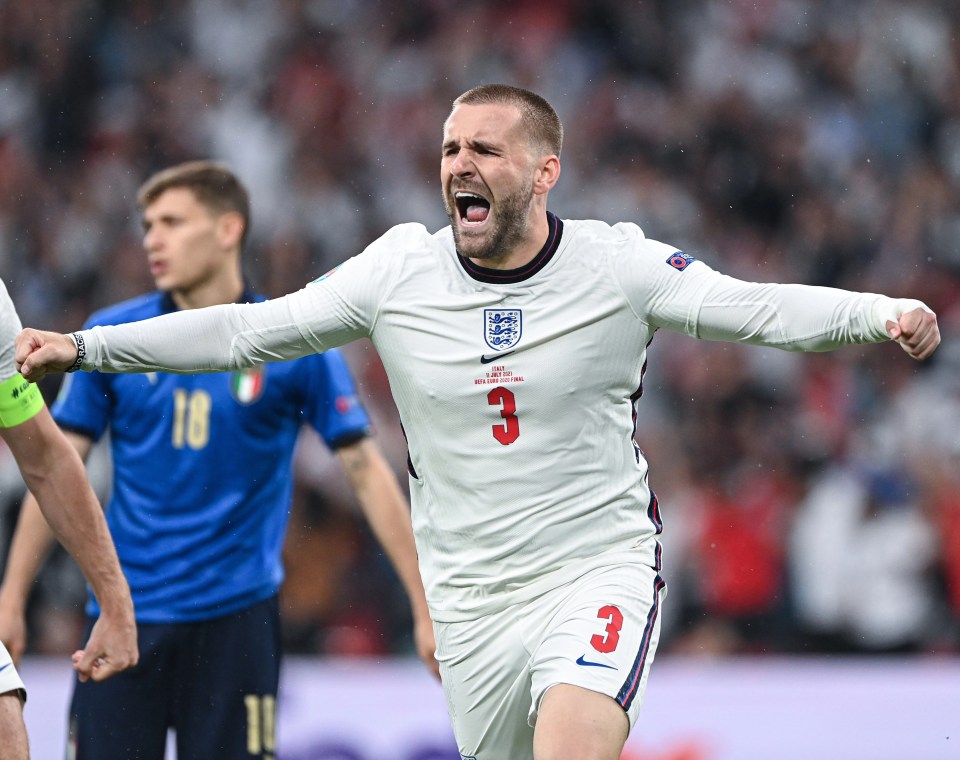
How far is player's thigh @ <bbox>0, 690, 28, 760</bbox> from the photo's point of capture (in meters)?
4.16

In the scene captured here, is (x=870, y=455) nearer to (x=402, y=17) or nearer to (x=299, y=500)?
(x=299, y=500)

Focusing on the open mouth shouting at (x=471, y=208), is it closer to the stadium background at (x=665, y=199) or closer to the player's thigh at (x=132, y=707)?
the player's thigh at (x=132, y=707)

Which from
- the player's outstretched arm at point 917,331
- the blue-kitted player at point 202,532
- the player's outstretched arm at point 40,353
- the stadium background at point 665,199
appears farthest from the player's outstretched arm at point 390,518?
the stadium background at point 665,199

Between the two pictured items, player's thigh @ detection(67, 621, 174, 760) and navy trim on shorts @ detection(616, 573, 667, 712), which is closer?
navy trim on shorts @ detection(616, 573, 667, 712)

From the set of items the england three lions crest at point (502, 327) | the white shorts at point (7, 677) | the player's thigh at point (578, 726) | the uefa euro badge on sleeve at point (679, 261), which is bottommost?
the player's thigh at point (578, 726)

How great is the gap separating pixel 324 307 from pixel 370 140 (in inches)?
331

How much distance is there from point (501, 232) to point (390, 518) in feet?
4.95

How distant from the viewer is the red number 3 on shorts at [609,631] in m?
4.30

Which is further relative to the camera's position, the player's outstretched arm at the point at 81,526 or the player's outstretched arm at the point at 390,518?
the player's outstretched arm at the point at 390,518

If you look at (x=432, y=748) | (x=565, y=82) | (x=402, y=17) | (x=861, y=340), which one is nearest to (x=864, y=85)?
(x=565, y=82)

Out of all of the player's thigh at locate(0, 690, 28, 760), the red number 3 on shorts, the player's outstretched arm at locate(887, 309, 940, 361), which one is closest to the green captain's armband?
the player's thigh at locate(0, 690, 28, 760)

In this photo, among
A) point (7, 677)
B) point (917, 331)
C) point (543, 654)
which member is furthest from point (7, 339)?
point (917, 331)

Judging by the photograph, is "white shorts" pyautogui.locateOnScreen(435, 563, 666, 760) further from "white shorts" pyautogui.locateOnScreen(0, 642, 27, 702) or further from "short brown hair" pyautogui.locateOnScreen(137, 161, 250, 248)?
"short brown hair" pyautogui.locateOnScreen(137, 161, 250, 248)

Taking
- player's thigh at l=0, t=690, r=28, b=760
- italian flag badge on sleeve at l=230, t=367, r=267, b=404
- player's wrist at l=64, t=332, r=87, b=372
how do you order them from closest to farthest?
player's thigh at l=0, t=690, r=28, b=760 → player's wrist at l=64, t=332, r=87, b=372 → italian flag badge on sleeve at l=230, t=367, r=267, b=404
